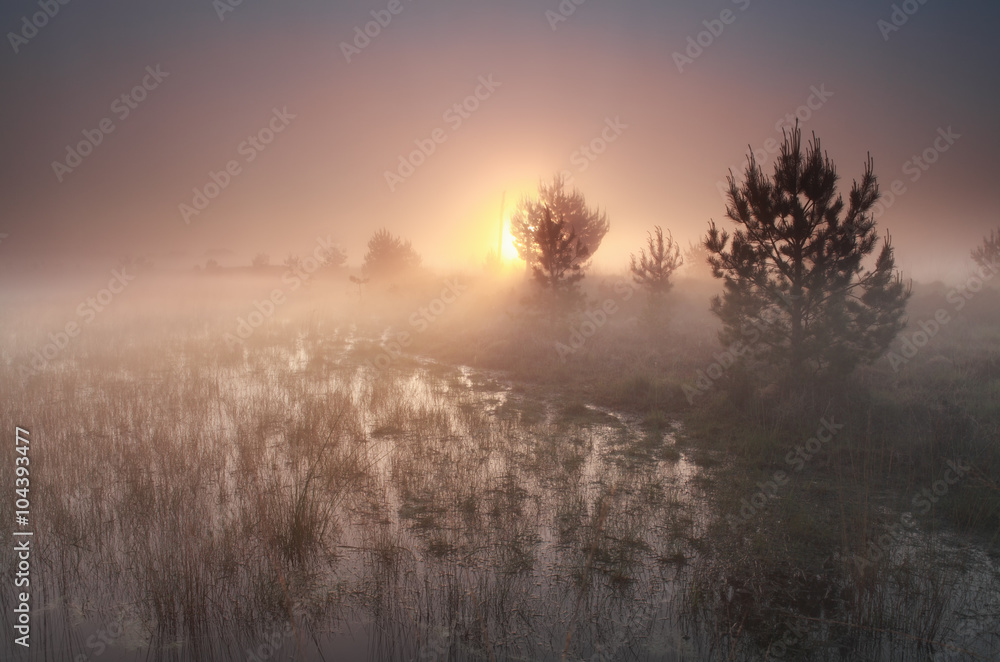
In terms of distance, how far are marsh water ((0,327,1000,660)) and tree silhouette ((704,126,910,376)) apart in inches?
160

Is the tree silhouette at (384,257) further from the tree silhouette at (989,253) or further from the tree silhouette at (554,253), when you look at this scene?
the tree silhouette at (989,253)

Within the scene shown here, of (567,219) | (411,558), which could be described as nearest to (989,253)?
(567,219)

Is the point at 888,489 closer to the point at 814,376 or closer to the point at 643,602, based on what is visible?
the point at 814,376

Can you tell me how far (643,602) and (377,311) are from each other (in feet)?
95.4

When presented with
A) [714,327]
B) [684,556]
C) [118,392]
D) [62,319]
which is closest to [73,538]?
[684,556]

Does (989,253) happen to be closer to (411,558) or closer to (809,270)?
(809,270)

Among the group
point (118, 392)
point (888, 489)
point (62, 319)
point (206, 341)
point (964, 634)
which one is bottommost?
point (964, 634)

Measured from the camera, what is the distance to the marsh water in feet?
11.3

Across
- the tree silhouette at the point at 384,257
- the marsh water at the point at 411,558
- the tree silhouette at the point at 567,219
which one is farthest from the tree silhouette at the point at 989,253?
the tree silhouette at the point at 384,257

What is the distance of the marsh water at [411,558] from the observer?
3434 millimetres

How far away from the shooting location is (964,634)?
354 cm

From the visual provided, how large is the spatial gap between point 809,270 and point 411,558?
9655mm

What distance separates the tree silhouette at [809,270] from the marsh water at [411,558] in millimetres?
4072

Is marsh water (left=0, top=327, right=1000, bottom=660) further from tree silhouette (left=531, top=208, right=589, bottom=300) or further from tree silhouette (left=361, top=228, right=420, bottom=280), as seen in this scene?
tree silhouette (left=361, top=228, right=420, bottom=280)
